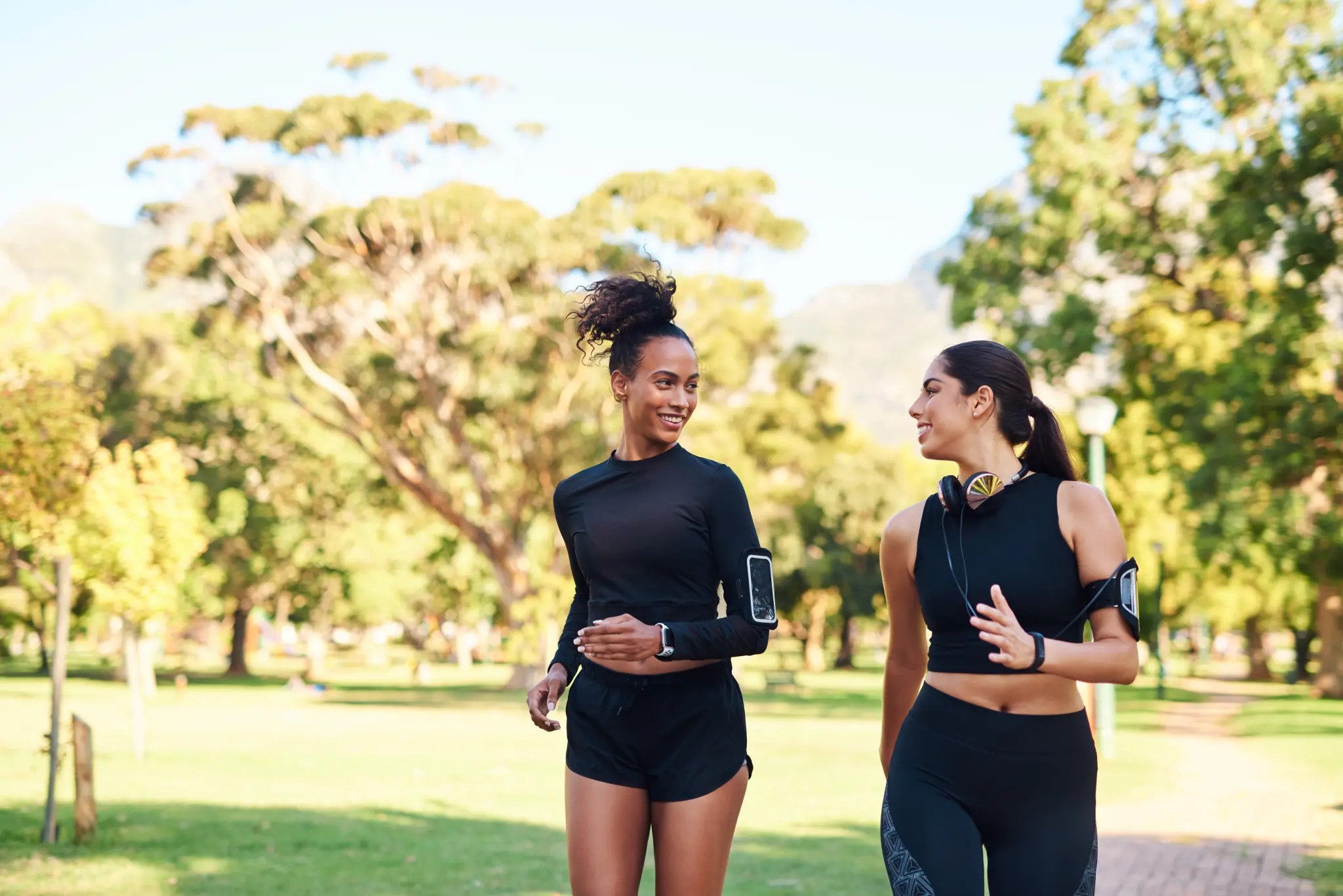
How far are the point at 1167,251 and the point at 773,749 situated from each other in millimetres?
13021

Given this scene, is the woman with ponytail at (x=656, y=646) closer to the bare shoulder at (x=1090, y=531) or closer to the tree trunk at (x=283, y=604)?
the bare shoulder at (x=1090, y=531)

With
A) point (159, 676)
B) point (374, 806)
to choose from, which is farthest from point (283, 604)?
point (374, 806)

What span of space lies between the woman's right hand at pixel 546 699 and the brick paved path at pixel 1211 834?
6659 millimetres

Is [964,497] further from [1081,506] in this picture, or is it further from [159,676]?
[159,676]

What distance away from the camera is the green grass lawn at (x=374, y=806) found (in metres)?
10.8

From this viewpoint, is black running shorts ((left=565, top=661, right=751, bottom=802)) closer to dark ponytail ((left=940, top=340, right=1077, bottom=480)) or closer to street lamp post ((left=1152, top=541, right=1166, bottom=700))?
dark ponytail ((left=940, top=340, right=1077, bottom=480))

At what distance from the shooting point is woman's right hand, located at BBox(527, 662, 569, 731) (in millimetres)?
4504

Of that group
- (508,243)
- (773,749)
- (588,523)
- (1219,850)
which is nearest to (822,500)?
(508,243)

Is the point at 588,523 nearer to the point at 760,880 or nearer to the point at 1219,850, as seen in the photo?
the point at 760,880

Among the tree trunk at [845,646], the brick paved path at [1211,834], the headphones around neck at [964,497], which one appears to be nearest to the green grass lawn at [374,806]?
the brick paved path at [1211,834]

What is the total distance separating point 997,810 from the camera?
151 inches

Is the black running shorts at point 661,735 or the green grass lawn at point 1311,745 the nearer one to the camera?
the black running shorts at point 661,735

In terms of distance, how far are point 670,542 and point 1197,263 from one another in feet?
91.3

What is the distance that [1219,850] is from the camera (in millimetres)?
12164
